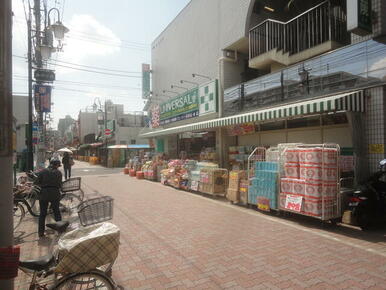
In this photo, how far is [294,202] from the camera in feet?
22.5

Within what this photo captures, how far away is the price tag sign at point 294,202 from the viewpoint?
21.9 ft

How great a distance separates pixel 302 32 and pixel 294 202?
727 centimetres

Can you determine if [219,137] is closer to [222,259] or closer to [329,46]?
[329,46]

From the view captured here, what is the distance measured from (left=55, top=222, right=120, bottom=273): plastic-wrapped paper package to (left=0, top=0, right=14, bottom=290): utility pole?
0.56 meters

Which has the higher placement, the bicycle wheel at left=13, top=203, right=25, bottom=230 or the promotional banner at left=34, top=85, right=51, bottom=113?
the promotional banner at left=34, top=85, right=51, bottom=113

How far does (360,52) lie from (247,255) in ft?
22.3

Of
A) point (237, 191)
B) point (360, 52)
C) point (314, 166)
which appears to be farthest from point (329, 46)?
point (237, 191)

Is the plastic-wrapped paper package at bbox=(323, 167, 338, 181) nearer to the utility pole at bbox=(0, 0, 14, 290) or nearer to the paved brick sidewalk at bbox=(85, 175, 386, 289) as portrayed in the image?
the paved brick sidewalk at bbox=(85, 175, 386, 289)

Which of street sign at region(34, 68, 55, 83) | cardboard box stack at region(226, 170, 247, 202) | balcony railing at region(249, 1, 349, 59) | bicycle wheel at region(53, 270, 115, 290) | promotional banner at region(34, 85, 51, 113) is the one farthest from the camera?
promotional banner at region(34, 85, 51, 113)

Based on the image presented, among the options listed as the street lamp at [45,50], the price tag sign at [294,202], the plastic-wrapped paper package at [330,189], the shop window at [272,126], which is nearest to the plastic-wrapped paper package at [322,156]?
the plastic-wrapped paper package at [330,189]

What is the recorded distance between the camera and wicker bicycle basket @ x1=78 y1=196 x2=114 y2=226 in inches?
183

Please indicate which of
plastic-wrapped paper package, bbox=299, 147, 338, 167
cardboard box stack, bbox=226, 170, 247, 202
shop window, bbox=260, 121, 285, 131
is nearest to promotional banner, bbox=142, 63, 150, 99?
shop window, bbox=260, 121, 285, 131

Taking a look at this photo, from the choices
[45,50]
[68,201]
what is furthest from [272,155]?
[45,50]

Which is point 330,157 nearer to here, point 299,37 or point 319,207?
point 319,207
